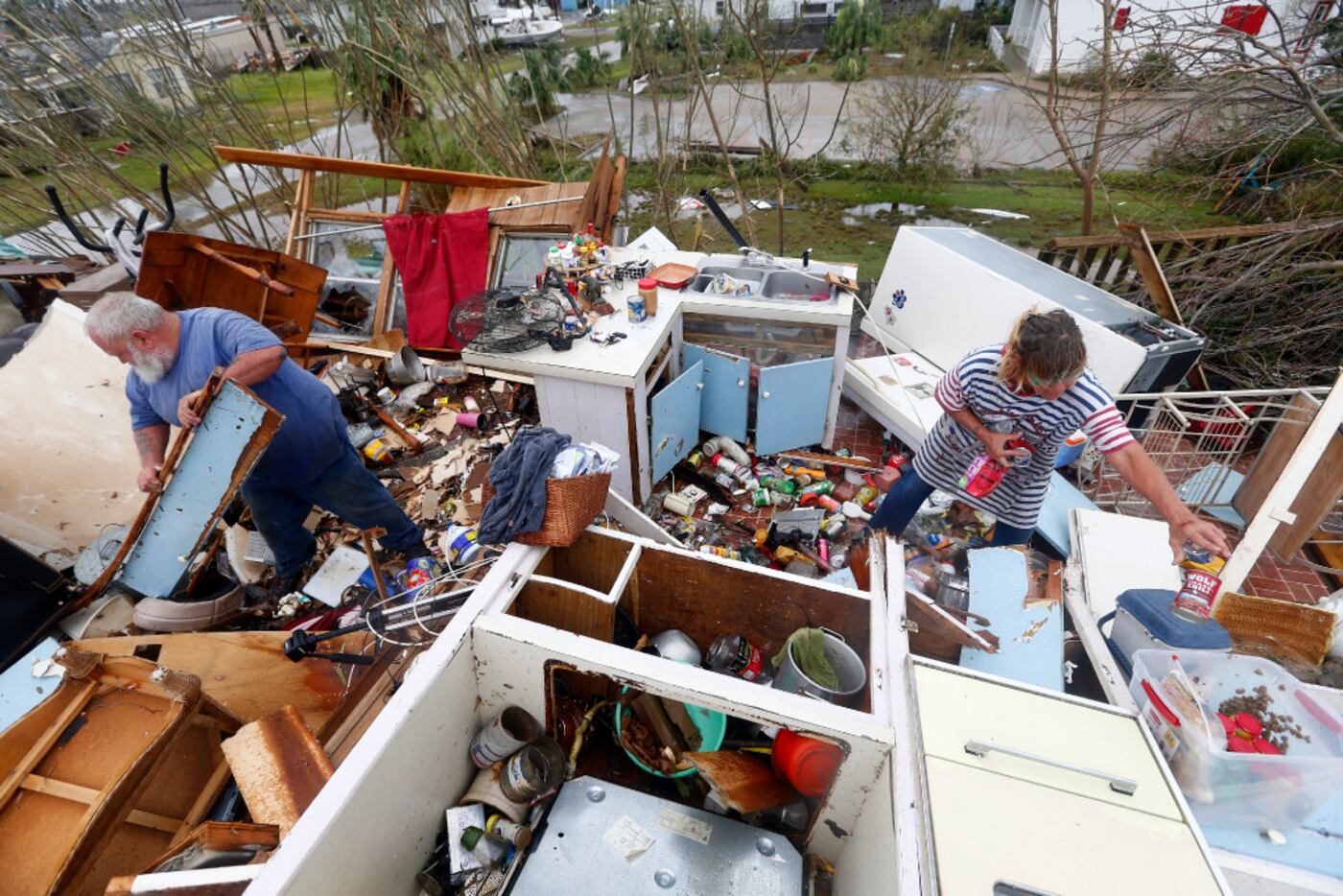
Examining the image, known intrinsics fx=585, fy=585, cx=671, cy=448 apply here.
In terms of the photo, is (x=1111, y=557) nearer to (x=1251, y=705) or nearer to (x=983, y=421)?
(x=983, y=421)

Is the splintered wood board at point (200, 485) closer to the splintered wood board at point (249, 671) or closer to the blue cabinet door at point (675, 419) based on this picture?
the splintered wood board at point (249, 671)

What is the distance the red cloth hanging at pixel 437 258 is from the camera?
4.80m

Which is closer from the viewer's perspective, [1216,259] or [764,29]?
[1216,259]

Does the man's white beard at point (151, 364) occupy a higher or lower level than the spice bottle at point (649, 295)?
higher

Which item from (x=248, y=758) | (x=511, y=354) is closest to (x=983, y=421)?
(x=511, y=354)

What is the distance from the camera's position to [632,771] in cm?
193

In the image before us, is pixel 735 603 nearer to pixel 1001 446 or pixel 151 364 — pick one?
pixel 1001 446

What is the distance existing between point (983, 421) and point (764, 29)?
224 inches

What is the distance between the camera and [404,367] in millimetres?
5004

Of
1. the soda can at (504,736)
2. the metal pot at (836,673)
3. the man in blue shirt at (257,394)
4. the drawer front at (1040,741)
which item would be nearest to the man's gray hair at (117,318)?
the man in blue shirt at (257,394)

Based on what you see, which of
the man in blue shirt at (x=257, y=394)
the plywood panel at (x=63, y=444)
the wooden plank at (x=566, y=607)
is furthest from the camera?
the plywood panel at (x=63, y=444)

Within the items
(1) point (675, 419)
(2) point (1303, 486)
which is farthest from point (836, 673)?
(2) point (1303, 486)

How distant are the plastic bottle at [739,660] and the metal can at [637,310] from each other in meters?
2.40

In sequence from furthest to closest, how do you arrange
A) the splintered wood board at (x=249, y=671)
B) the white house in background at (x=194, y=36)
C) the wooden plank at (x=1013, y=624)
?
the white house in background at (x=194, y=36) < the splintered wood board at (x=249, y=671) < the wooden plank at (x=1013, y=624)
